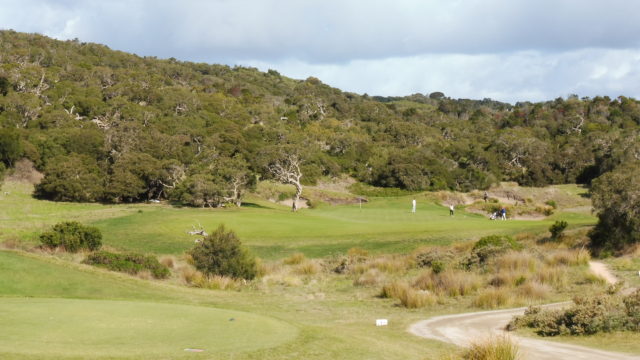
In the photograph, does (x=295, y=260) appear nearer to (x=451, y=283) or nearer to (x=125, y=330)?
(x=451, y=283)

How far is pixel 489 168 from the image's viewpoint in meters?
87.7

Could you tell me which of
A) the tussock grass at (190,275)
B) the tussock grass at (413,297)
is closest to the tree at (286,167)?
the tussock grass at (190,275)

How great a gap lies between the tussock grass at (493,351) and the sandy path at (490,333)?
0.59 metres

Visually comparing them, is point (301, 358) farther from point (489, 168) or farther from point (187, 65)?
point (187, 65)

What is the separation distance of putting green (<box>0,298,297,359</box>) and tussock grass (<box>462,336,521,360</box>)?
3.04m

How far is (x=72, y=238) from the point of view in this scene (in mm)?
28766

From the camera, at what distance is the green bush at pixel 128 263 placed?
2234 cm

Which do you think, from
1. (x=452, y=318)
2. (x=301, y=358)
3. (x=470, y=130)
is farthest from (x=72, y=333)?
(x=470, y=130)

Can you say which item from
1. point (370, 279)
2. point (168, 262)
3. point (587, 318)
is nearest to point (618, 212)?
point (370, 279)

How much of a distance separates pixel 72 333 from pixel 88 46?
141438 mm

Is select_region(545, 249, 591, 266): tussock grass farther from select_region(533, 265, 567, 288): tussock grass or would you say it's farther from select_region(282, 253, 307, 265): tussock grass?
select_region(282, 253, 307, 265): tussock grass

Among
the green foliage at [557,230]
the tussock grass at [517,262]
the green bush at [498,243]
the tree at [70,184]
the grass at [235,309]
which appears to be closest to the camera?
the grass at [235,309]

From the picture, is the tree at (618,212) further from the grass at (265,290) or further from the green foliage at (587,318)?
the green foliage at (587,318)

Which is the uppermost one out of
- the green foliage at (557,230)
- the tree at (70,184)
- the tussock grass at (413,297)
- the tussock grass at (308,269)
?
the tree at (70,184)
